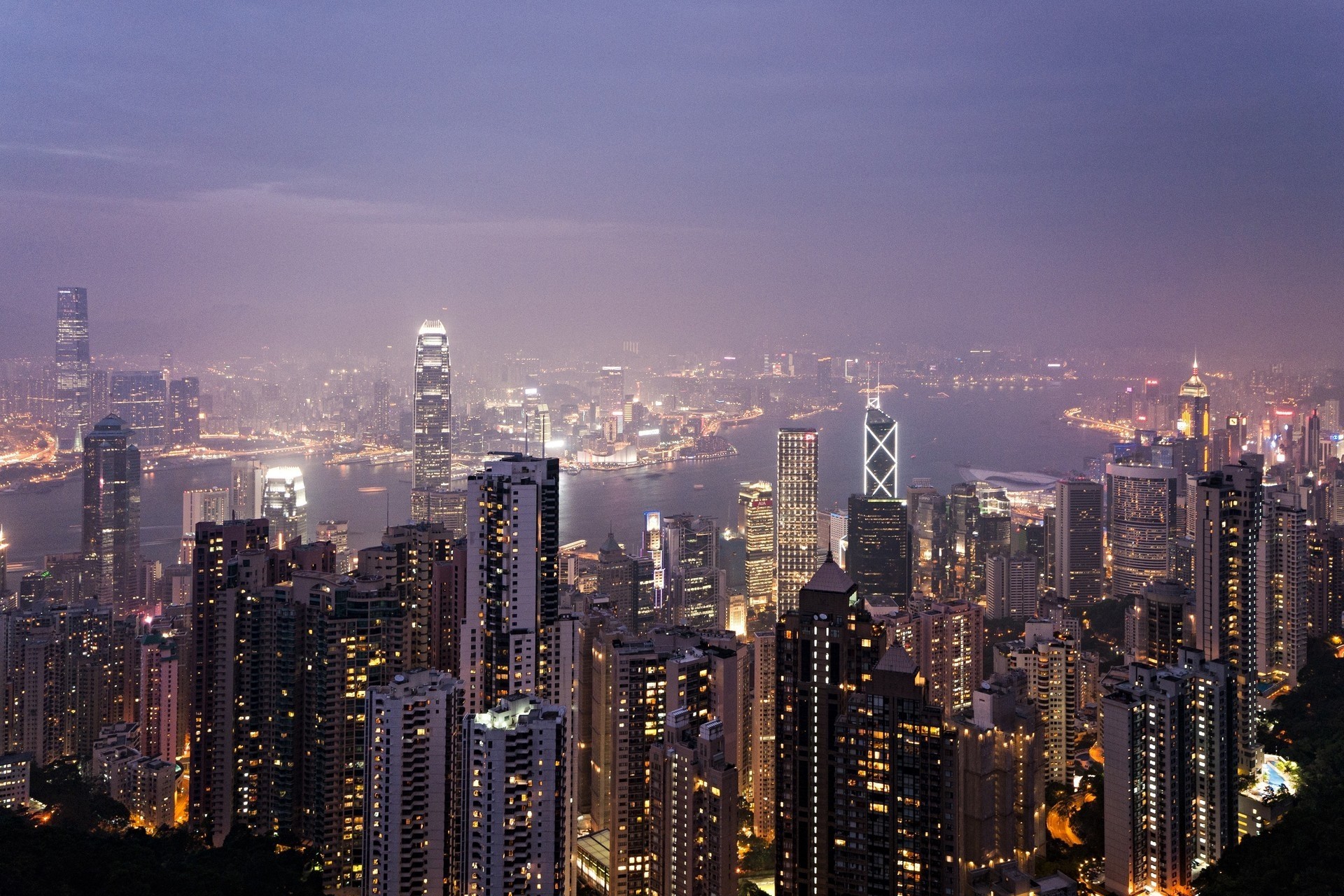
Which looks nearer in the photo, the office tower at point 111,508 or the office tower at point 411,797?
the office tower at point 411,797

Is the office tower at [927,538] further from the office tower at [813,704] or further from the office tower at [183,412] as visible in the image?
the office tower at [183,412]

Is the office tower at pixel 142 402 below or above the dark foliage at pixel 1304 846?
above

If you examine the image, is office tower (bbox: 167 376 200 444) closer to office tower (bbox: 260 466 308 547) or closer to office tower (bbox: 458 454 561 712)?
office tower (bbox: 260 466 308 547)

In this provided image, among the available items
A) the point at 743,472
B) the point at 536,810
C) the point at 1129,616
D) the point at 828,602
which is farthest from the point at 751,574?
the point at 536,810

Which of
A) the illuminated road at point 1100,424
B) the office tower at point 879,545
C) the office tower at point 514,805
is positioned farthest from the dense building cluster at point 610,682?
the illuminated road at point 1100,424

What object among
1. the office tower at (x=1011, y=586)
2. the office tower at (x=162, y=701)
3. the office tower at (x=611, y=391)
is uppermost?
the office tower at (x=611, y=391)

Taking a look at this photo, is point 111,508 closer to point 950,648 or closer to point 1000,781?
point 950,648

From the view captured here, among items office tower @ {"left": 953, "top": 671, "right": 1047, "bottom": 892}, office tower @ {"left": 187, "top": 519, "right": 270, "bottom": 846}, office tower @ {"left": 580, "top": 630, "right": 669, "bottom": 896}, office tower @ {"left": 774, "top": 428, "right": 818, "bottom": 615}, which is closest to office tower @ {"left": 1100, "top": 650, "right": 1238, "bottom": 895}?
office tower @ {"left": 953, "top": 671, "right": 1047, "bottom": 892}
